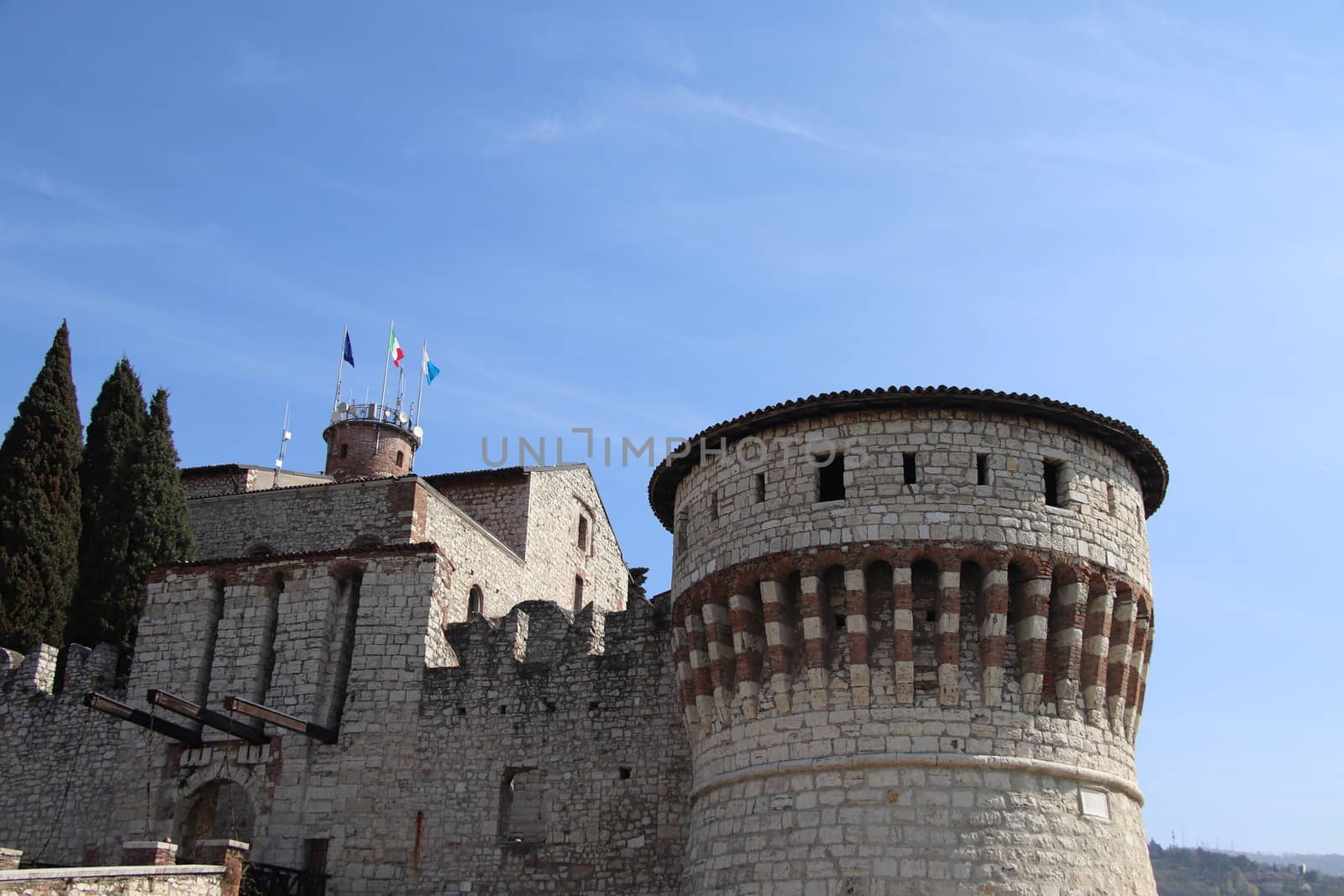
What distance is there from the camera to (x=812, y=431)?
692 inches

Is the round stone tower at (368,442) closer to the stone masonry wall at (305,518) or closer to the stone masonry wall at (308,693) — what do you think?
the stone masonry wall at (305,518)

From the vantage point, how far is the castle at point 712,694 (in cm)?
1578

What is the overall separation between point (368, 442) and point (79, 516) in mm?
7812

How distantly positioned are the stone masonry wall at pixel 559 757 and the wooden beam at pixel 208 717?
2.86 m

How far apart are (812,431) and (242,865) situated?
34.3 feet

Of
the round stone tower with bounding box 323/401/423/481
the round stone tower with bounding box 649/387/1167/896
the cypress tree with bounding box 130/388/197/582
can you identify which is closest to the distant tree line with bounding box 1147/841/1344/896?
the round stone tower with bounding box 323/401/423/481

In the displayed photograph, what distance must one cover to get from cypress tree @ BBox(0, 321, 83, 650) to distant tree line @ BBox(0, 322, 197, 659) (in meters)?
0.02

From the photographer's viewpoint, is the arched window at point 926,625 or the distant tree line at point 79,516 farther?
the distant tree line at point 79,516

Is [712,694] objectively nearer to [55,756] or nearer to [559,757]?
Result: [559,757]

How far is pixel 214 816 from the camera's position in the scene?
75.3 feet

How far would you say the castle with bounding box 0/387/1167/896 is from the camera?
15.8 m

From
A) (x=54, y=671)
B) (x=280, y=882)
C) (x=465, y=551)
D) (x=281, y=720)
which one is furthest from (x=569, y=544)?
(x=280, y=882)

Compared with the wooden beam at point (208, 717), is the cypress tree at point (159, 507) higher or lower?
higher

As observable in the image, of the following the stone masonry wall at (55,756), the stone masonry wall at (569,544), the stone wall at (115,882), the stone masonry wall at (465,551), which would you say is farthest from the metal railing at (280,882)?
the stone masonry wall at (569,544)
